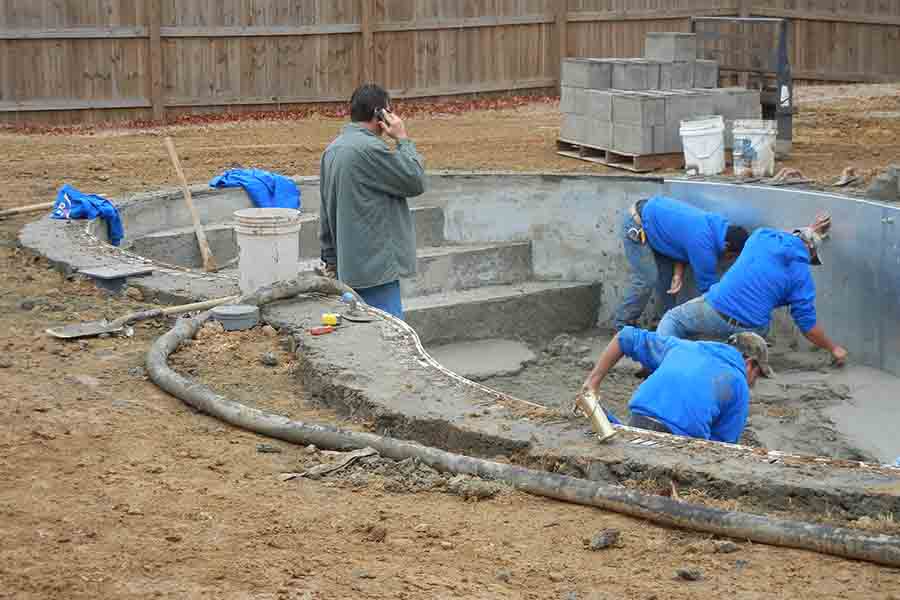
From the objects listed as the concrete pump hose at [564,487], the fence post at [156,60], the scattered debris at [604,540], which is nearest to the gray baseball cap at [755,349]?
the concrete pump hose at [564,487]

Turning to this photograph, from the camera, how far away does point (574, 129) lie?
14.4m

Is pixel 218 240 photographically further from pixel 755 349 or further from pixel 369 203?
pixel 755 349

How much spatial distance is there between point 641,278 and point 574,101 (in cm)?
308

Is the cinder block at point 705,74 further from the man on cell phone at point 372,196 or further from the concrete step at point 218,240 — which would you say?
the man on cell phone at point 372,196

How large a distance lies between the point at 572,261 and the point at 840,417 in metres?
3.76

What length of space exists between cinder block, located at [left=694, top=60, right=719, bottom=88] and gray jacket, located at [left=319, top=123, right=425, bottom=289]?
682 centimetres

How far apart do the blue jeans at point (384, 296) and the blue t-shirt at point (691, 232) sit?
3789 millimetres

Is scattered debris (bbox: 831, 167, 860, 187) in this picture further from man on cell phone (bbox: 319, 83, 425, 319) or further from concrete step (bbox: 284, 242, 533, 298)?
man on cell phone (bbox: 319, 83, 425, 319)

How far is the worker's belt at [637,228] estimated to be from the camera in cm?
1157

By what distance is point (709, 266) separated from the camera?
11336 millimetres

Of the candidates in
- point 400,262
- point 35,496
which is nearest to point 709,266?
point 400,262

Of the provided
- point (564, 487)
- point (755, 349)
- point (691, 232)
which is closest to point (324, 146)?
point (691, 232)

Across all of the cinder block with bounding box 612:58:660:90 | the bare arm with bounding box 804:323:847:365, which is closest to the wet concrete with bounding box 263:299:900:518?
the bare arm with bounding box 804:323:847:365

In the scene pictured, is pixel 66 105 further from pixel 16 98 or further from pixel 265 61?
pixel 265 61
